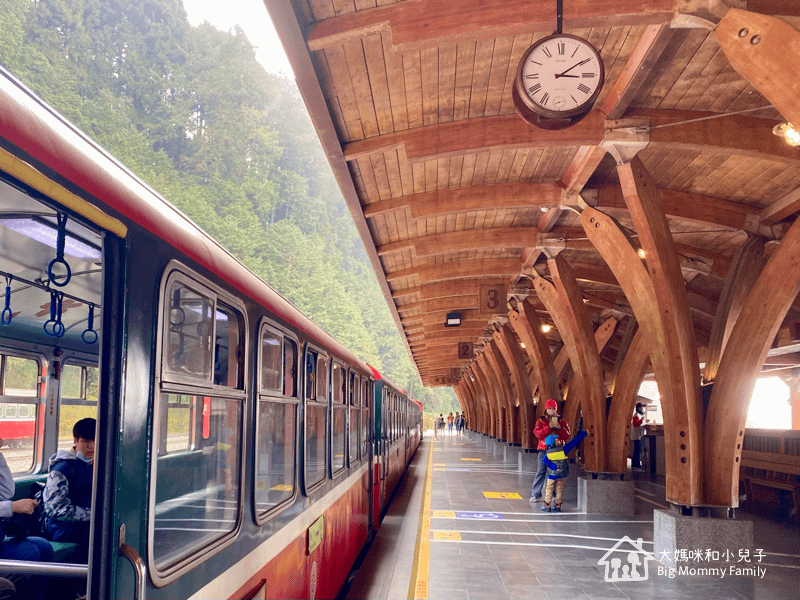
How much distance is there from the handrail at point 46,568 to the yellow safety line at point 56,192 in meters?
1.10

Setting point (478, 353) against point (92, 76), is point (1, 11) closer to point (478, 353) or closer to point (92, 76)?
point (92, 76)

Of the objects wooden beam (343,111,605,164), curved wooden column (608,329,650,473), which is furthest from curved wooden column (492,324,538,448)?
wooden beam (343,111,605,164)

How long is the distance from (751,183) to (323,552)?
639 cm

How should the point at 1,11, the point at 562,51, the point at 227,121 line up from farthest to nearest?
the point at 227,121, the point at 1,11, the point at 562,51

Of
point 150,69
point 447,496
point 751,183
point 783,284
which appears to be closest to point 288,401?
point 783,284

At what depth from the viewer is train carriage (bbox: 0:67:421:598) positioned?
188cm

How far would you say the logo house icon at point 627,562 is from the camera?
7102mm

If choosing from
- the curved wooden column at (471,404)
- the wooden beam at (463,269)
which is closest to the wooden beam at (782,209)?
the wooden beam at (463,269)

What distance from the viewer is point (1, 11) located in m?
40.0

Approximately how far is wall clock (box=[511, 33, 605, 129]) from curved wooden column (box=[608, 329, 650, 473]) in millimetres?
6934

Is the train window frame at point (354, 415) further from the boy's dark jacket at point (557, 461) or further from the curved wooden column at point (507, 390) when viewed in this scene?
the curved wooden column at point (507, 390)

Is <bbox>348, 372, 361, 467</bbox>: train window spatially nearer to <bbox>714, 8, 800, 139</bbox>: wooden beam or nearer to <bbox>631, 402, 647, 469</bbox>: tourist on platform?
<bbox>714, 8, 800, 139</bbox>: wooden beam

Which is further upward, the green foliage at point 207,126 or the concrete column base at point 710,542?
the green foliage at point 207,126

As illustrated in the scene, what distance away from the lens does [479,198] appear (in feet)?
28.6
